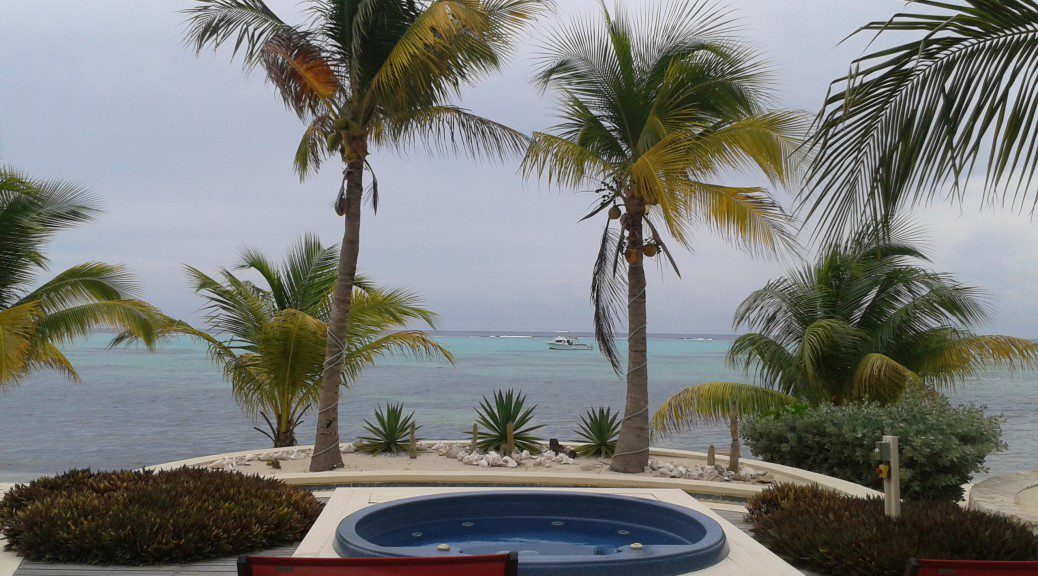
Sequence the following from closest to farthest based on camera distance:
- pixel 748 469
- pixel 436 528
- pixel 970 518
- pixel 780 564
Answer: pixel 780 564 → pixel 970 518 → pixel 436 528 → pixel 748 469

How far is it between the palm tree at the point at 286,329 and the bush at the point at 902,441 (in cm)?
530

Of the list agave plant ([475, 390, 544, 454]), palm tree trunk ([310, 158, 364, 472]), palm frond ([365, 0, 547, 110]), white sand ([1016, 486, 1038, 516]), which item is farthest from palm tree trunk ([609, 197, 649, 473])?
white sand ([1016, 486, 1038, 516])

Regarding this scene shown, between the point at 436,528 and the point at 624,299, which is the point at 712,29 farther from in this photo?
the point at 436,528

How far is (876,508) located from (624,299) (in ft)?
19.4

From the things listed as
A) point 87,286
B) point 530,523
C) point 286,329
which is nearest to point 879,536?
point 530,523

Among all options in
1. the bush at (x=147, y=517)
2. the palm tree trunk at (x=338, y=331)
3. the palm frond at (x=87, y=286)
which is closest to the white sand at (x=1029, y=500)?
the bush at (x=147, y=517)

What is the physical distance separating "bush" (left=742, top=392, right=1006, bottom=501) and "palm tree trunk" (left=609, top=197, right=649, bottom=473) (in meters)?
1.84

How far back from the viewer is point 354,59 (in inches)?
387

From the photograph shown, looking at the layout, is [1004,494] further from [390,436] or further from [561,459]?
[390,436]

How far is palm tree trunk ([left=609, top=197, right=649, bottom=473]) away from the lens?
10.4 m

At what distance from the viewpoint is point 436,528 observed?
23.2ft

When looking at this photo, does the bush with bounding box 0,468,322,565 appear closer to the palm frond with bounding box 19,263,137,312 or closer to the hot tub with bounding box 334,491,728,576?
the hot tub with bounding box 334,491,728,576

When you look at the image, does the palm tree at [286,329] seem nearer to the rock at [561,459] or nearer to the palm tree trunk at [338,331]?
the palm tree trunk at [338,331]

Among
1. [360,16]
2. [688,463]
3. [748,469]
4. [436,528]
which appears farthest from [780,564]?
[360,16]
